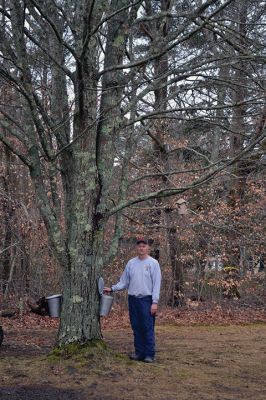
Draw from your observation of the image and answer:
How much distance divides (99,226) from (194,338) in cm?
369

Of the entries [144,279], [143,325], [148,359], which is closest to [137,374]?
[148,359]

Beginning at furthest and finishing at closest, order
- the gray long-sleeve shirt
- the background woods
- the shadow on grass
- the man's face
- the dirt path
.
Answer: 1. the man's face
2. the gray long-sleeve shirt
3. the background woods
4. the dirt path
5. the shadow on grass

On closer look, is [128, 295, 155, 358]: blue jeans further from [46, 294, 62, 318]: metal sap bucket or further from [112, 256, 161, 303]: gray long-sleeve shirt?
[46, 294, 62, 318]: metal sap bucket

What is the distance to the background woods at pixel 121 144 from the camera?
21.4 feet

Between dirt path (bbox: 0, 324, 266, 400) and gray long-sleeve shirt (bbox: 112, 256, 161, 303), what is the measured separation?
86 centimetres

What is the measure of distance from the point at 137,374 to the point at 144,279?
129cm

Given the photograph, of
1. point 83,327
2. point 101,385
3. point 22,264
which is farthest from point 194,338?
point 22,264

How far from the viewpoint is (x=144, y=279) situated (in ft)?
22.7

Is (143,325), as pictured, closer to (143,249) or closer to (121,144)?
(143,249)

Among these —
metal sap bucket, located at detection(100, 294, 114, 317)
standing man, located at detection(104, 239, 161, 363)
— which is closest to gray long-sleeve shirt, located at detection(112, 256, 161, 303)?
standing man, located at detection(104, 239, 161, 363)

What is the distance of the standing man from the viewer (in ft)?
22.2

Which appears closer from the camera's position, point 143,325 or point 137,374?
point 137,374

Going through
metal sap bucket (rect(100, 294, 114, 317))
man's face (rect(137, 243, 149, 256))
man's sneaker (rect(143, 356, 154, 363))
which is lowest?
man's sneaker (rect(143, 356, 154, 363))

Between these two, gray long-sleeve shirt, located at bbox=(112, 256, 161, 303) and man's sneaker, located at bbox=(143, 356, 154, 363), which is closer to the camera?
man's sneaker, located at bbox=(143, 356, 154, 363)
